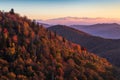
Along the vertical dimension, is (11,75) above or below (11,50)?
below

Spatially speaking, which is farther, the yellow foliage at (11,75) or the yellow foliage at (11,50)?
the yellow foliage at (11,50)

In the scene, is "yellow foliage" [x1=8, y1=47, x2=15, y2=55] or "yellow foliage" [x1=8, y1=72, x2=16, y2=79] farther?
"yellow foliage" [x1=8, y1=47, x2=15, y2=55]

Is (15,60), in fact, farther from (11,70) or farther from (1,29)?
(1,29)

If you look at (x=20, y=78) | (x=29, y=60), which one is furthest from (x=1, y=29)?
(x=20, y=78)

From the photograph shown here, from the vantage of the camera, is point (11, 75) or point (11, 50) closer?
point (11, 75)

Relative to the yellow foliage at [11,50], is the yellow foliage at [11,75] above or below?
below

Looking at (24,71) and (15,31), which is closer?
(24,71)

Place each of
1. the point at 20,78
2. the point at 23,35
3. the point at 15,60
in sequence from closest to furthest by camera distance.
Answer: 1. the point at 20,78
2. the point at 15,60
3. the point at 23,35

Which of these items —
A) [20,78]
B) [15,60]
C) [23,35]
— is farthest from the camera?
[23,35]

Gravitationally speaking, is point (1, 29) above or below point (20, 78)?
above

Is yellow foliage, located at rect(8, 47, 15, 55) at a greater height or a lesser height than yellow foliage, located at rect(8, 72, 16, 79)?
greater
